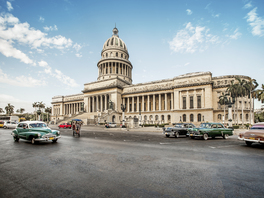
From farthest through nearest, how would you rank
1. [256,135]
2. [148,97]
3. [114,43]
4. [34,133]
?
[114,43] < [148,97] < [34,133] < [256,135]

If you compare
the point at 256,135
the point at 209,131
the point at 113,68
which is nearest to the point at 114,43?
the point at 113,68

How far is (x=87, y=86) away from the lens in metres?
70.1

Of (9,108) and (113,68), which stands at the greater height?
(113,68)

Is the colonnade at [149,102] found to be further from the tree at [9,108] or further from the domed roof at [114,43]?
the tree at [9,108]

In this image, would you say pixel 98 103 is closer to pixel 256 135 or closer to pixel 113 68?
pixel 113 68

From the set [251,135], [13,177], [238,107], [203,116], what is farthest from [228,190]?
[238,107]

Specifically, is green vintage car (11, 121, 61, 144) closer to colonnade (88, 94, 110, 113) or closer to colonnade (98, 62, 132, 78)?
colonnade (88, 94, 110, 113)

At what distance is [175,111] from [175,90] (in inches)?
277

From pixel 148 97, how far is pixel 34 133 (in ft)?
166

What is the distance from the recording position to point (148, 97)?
61125 millimetres

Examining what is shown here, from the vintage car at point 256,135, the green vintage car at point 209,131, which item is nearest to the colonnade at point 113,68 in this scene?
the green vintage car at point 209,131

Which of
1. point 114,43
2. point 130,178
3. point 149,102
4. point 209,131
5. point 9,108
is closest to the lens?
point 130,178

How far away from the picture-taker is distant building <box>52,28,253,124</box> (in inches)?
1991

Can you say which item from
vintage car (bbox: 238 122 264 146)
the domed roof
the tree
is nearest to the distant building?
→ the domed roof
